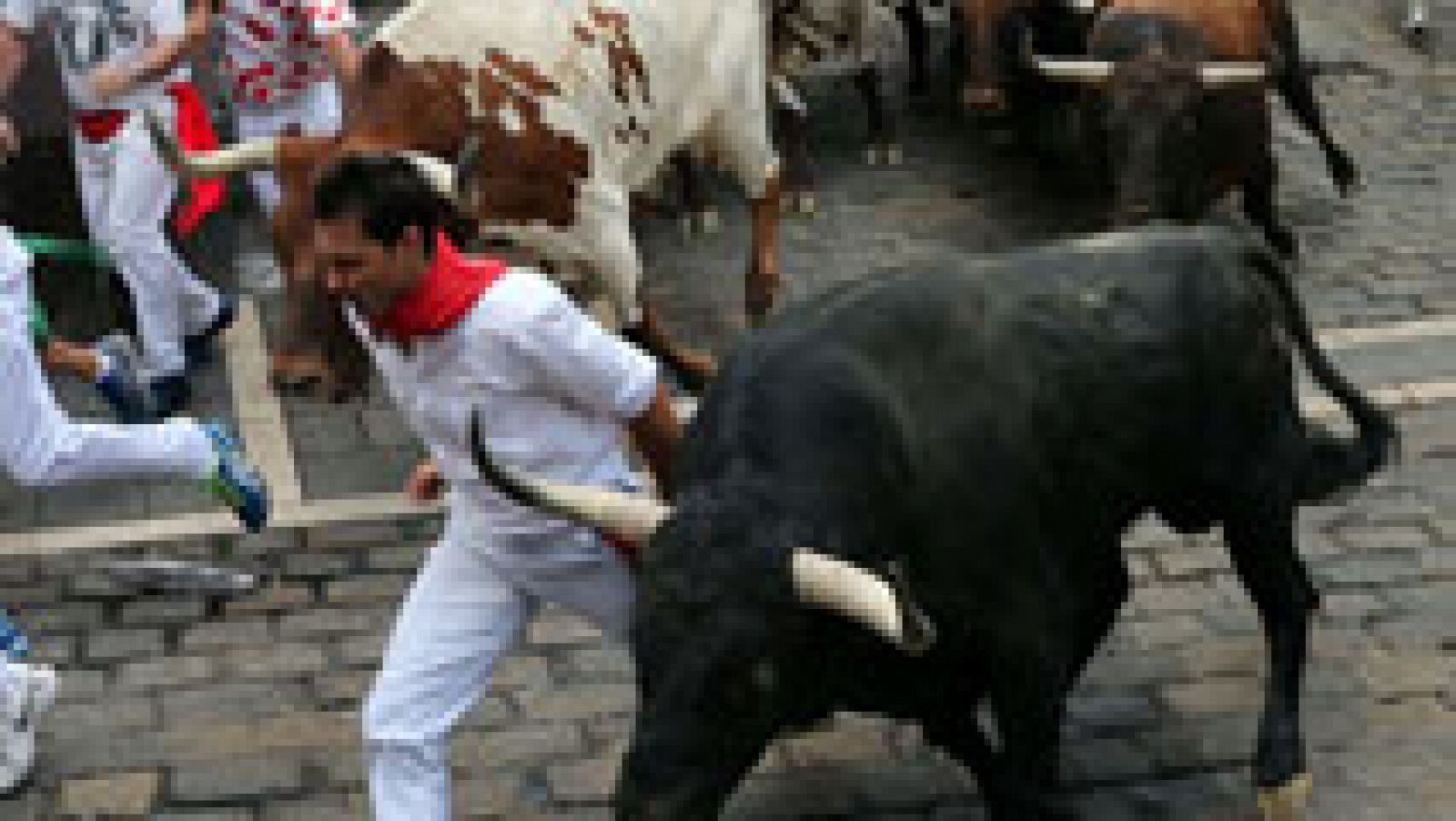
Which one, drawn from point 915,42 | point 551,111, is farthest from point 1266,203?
point 551,111

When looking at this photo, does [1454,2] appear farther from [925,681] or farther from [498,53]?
[925,681]

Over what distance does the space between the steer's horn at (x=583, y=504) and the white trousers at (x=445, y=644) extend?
41cm

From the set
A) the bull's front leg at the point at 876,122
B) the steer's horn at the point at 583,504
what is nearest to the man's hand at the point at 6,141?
the steer's horn at the point at 583,504

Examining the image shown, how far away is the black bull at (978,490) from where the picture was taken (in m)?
4.33

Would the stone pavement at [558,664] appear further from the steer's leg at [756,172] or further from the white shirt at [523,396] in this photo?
the white shirt at [523,396]

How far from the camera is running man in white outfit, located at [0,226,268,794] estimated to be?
19.6 feet

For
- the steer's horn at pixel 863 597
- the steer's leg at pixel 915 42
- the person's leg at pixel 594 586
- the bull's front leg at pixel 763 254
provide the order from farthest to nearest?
1. the steer's leg at pixel 915 42
2. the bull's front leg at pixel 763 254
3. the person's leg at pixel 594 586
4. the steer's horn at pixel 863 597

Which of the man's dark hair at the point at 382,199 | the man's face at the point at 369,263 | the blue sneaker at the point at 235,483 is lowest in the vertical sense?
the blue sneaker at the point at 235,483

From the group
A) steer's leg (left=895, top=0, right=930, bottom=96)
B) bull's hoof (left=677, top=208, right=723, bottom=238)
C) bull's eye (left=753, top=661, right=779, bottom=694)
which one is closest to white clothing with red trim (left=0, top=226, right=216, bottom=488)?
bull's eye (left=753, top=661, right=779, bottom=694)

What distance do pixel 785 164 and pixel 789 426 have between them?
6.69 metres

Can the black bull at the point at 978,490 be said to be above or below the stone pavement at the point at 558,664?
above

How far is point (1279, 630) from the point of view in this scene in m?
5.75

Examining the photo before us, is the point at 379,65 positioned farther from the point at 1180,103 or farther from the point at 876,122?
the point at 876,122

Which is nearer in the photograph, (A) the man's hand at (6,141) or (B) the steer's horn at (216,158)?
(B) the steer's horn at (216,158)
